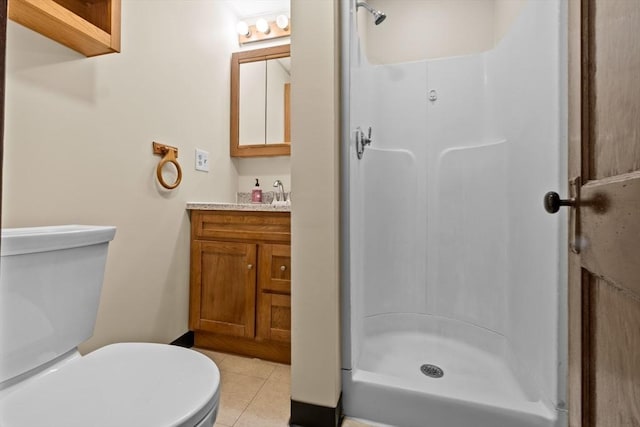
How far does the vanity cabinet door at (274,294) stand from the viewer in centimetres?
152

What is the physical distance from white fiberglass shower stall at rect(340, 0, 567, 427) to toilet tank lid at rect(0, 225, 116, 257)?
2.73 ft

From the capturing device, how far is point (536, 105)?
3.84 feet

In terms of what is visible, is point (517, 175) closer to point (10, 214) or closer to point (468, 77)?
point (468, 77)

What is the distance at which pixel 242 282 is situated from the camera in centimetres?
160

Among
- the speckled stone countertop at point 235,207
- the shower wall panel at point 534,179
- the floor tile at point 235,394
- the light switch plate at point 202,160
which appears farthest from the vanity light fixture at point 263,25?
the floor tile at point 235,394

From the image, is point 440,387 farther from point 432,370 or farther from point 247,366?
point 247,366

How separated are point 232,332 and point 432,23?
2335mm

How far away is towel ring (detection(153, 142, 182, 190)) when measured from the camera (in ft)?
4.93

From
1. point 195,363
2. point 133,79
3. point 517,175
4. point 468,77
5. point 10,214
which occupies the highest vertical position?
point 468,77

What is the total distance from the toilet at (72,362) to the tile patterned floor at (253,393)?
1.72ft

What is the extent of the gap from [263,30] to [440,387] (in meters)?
2.34

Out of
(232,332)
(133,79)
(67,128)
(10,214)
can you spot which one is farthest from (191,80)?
(232,332)

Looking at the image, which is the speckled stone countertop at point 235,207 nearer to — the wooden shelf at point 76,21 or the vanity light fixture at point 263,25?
the wooden shelf at point 76,21

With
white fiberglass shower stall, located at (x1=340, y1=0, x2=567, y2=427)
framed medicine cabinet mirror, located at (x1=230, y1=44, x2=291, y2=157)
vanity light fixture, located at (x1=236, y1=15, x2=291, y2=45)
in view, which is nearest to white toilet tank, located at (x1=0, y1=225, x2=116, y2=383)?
white fiberglass shower stall, located at (x1=340, y1=0, x2=567, y2=427)
